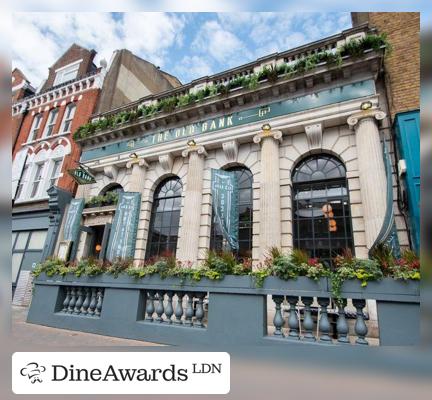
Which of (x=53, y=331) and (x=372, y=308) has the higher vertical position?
(x=372, y=308)

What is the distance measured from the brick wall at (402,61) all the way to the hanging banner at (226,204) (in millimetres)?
5701

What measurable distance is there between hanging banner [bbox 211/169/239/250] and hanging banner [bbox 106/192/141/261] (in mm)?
3854

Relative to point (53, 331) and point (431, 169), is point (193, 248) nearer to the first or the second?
point (53, 331)

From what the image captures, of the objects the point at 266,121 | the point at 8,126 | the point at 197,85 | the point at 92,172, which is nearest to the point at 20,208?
the point at 92,172

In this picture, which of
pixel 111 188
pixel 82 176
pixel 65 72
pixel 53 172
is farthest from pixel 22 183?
pixel 65 72

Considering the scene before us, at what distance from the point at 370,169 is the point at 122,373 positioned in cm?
801

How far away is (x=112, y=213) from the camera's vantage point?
1235cm

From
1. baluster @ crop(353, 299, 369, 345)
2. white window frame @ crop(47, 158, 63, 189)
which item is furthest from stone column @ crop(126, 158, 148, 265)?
baluster @ crop(353, 299, 369, 345)

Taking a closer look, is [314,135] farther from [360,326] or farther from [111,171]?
[111,171]

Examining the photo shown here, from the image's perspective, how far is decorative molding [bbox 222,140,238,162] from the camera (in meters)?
10.5

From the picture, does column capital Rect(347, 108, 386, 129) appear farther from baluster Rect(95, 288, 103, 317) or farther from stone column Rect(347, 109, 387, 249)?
baluster Rect(95, 288, 103, 317)

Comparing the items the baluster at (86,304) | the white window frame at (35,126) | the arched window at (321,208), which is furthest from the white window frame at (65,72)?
the arched window at (321,208)

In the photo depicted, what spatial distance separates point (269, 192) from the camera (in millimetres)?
9117

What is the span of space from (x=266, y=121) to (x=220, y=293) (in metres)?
6.90
